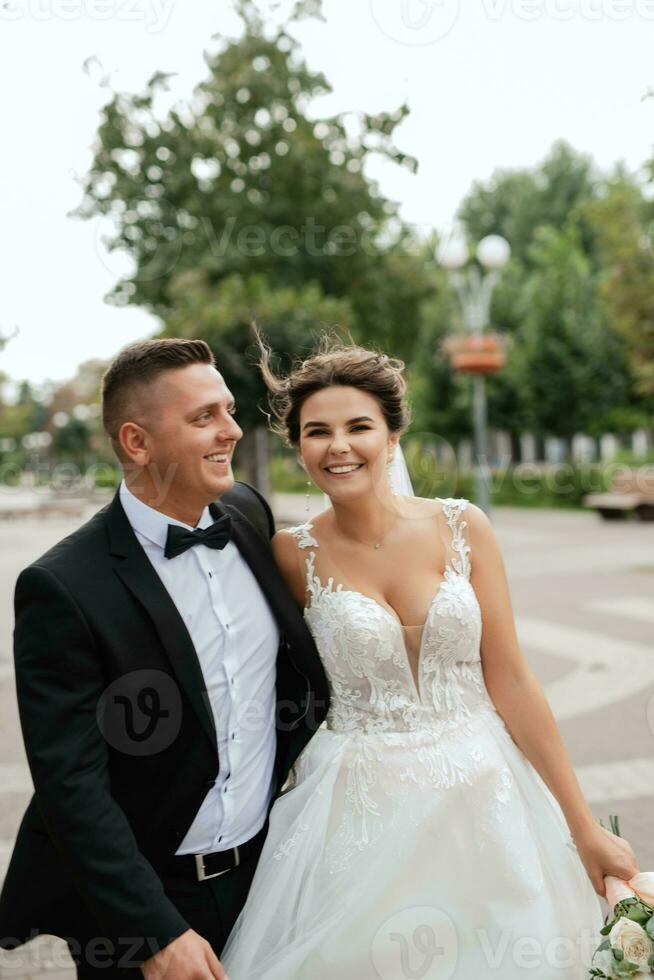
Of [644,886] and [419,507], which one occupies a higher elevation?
[419,507]

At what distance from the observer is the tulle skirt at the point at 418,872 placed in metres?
2.05

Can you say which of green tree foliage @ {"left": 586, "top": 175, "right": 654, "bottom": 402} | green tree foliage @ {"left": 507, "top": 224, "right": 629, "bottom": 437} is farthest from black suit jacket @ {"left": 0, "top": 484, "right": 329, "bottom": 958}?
green tree foliage @ {"left": 507, "top": 224, "right": 629, "bottom": 437}

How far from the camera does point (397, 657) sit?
7.54 feet

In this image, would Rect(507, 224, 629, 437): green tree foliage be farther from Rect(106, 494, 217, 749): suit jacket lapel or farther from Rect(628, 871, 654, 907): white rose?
Rect(106, 494, 217, 749): suit jacket lapel

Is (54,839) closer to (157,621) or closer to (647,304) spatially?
(157,621)

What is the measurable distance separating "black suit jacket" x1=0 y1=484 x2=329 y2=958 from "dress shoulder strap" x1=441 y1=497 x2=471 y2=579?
472mm

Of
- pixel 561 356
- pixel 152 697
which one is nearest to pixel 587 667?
pixel 152 697

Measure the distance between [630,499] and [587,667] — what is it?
46.3 ft

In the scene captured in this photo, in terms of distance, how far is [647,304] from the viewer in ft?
47.1

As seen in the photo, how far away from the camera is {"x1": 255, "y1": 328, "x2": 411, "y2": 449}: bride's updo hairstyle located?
7.65 feet

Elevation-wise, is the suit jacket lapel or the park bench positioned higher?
the suit jacket lapel

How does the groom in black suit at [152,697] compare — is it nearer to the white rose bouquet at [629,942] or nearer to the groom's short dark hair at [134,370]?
the groom's short dark hair at [134,370]

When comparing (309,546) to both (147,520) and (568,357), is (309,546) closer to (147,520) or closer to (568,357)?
(147,520)

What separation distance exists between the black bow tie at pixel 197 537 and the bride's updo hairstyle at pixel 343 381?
1.35 feet
